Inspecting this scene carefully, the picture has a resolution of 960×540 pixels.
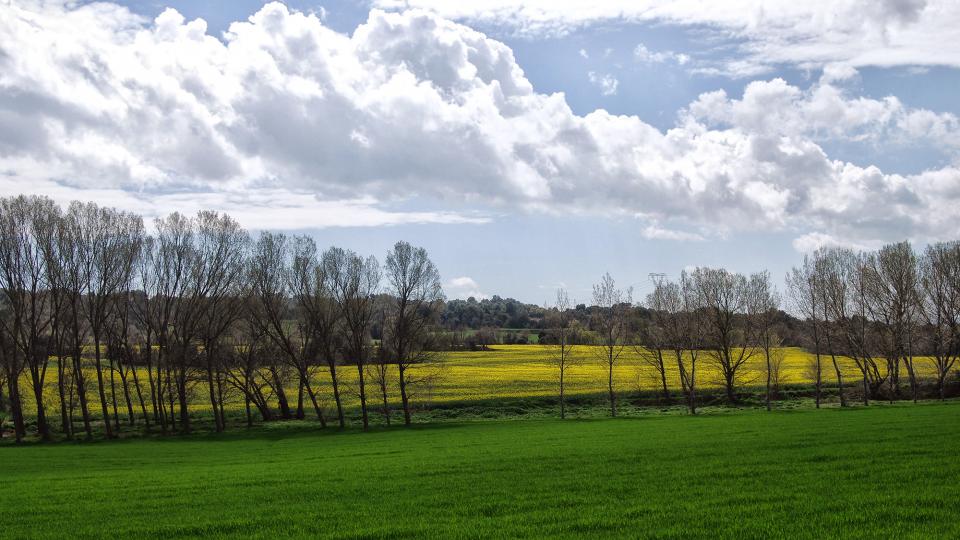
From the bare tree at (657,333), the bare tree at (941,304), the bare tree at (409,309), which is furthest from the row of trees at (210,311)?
the bare tree at (941,304)

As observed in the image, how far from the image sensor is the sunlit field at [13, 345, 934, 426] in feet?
204

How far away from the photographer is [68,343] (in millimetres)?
50844

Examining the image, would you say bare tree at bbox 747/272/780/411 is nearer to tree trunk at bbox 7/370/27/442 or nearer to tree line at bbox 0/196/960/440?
tree line at bbox 0/196/960/440

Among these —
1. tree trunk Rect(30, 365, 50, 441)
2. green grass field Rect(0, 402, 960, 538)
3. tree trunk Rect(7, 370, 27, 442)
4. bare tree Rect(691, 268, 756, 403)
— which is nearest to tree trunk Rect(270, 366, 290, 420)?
tree trunk Rect(30, 365, 50, 441)

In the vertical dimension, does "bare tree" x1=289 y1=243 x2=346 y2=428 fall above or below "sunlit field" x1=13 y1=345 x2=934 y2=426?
above

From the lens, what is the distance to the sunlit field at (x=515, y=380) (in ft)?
204

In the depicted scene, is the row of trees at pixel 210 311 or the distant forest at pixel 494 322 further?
the distant forest at pixel 494 322

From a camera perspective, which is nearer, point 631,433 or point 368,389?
point 631,433

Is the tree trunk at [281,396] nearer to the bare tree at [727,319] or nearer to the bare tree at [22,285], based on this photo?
the bare tree at [22,285]

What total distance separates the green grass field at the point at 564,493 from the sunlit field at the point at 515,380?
1248 inches

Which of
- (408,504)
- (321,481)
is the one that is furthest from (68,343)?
(408,504)

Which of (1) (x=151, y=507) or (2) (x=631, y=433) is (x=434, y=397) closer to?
(2) (x=631, y=433)

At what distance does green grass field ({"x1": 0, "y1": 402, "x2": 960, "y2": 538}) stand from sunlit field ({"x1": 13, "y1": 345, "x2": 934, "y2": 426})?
31.7 m

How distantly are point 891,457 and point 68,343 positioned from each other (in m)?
52.7
